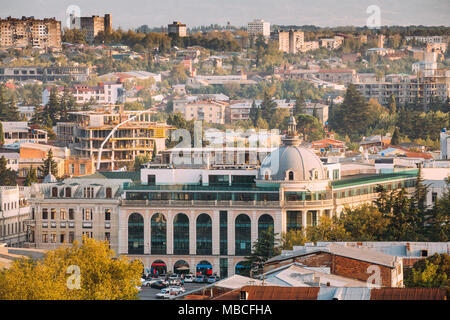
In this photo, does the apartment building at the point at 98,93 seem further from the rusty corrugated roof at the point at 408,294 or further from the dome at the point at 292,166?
the rusty corrugated roof at the point at 408,294

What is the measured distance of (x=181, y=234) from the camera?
59.9 meters

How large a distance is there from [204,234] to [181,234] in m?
0.87

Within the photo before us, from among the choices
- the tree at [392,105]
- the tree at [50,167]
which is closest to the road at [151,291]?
the tree at [50,167]

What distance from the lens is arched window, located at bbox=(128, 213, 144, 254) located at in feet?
197

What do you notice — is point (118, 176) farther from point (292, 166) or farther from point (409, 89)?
point (409, 89)

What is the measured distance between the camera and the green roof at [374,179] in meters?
62.3

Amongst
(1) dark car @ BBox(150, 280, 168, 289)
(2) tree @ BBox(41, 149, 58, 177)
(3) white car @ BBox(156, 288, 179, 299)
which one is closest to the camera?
(3) white car @ BBox(156, 288, 179, 299)

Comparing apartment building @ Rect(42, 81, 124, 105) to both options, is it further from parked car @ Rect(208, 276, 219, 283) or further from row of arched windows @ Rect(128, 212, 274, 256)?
parked car @ Rect(208, 276, 219, 283)

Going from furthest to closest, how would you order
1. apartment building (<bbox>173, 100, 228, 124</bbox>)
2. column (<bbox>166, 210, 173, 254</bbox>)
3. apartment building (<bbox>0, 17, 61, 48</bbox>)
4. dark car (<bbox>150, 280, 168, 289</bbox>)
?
apartment building (<bbox>0, 17, 61, 48</bbox>)
apartment building (<bbox>173, 100, 228, 124</bbox>)
column (<bbox>166, 210, 173, 254</bbox>)
dark car (<bbox>150, 280, 168, 289</bbox>)

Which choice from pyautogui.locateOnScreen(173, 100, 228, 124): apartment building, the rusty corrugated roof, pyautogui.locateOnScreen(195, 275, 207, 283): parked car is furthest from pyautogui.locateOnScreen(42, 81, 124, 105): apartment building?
the rusty corrugated roof

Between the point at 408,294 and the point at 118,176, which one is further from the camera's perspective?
the point at 118,176

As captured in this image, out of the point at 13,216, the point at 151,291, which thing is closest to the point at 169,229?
the point at 151,291

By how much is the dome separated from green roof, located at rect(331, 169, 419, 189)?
144 centimetres
